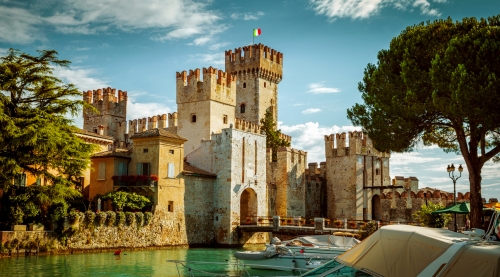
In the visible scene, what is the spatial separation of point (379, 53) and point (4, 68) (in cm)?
1796

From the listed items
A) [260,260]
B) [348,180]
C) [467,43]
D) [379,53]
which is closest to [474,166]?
[467,43]

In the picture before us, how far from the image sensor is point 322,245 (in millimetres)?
23094

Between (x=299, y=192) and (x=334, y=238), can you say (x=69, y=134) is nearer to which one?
(x=334, y=238)

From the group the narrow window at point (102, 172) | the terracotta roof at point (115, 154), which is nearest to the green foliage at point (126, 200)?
the narrow window at point (102, 172)

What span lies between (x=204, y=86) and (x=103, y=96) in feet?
39.9

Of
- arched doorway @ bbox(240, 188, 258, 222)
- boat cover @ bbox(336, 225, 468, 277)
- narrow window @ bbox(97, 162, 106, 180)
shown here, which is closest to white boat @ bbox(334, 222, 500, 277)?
boat cover @ bbox(336, 225, 468, 277)

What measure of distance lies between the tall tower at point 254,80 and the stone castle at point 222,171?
0.24 metres

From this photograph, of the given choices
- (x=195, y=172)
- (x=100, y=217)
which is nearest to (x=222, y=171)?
(x=195, y=172)

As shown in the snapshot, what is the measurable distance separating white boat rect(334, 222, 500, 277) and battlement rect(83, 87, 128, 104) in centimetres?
4283

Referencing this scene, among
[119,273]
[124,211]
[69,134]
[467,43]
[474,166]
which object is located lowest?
[119,273]

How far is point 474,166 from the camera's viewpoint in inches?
819

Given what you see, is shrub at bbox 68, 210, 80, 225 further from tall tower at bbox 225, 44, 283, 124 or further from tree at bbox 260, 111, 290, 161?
tall tower at bbox 225, 44, 283, 124

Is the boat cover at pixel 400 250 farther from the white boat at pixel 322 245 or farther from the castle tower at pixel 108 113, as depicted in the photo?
the castle tower at pixel 108 113

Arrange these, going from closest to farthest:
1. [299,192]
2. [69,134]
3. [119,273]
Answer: [119,273] → [69,134] → [299,192]
